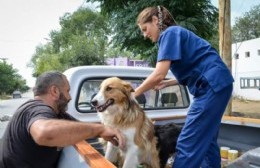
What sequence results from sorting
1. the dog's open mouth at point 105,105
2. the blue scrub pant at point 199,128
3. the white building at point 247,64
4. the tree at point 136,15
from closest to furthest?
the blue scrub pant at point 199,128, the dog's open mouth at point 105,105, the tree at point 136,15, the white building at point 247,64

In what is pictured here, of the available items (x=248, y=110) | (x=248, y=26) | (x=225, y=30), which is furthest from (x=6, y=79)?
(x=225, y=30)

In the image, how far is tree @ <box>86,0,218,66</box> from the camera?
9.87 meters

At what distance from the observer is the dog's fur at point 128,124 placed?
8.48ft

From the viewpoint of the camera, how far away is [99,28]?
50.3 m

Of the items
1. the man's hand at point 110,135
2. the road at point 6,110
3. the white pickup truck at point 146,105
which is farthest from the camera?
the road at point 6,110

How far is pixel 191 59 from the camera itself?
2.36 metres

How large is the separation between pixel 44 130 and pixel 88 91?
1953 mm

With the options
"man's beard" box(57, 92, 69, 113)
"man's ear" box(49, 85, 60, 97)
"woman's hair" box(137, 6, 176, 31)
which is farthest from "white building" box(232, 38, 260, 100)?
"man's ear" box(49, 85, 60, 97)

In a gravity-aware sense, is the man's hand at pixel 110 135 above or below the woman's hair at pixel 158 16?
below

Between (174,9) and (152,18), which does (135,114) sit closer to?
(152,18)

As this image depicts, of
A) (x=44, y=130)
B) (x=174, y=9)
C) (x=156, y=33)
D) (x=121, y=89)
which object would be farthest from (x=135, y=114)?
(x=174, y=9)

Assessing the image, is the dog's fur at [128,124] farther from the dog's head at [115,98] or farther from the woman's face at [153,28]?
the woman's face at [153,28]

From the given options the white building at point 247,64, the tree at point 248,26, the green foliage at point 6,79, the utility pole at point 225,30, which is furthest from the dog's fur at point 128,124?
the green foliage at point 6,79

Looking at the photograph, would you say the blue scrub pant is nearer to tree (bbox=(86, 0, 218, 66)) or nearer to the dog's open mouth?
the dog's open mouth
